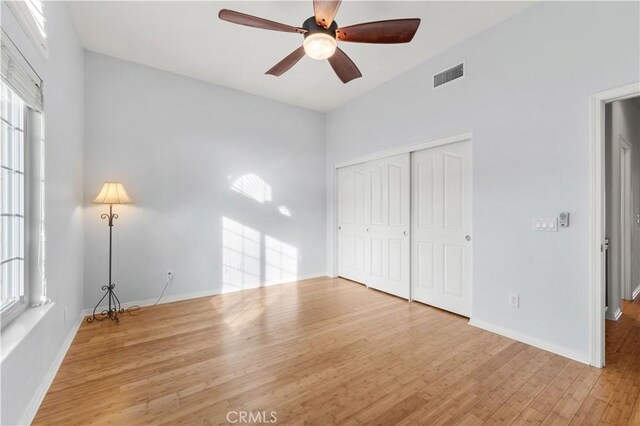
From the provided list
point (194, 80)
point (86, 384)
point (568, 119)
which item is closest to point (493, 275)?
point (568, 119)

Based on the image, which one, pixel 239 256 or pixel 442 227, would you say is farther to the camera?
pixel 239 256

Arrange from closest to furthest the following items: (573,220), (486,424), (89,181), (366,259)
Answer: (486,424) → (573,220) → (89,181) → (366,259)

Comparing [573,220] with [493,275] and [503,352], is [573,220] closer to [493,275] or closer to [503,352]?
[493,275]

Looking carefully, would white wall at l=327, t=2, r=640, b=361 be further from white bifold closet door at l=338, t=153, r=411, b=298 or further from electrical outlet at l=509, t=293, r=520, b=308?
white bifold closet door at l=338, t=153, r=411, b=298

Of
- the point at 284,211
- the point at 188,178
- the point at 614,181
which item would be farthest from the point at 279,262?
the point at 614,181

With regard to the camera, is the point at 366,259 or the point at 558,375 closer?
the point at 558,375

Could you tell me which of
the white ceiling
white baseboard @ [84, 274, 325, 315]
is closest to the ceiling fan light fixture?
the white ceiling

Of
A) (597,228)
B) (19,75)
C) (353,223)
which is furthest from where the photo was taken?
(353,223)

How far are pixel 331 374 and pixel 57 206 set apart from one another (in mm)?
2600

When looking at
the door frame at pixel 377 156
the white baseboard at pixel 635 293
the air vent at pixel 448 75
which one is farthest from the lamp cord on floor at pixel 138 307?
the white baseboard at pixel 635 293

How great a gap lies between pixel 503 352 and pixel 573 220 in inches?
50.5

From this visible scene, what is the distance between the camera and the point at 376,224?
14.4 feet

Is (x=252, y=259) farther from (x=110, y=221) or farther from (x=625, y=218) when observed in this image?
(x=625, y=218)

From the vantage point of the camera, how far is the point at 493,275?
2875 millimetres
